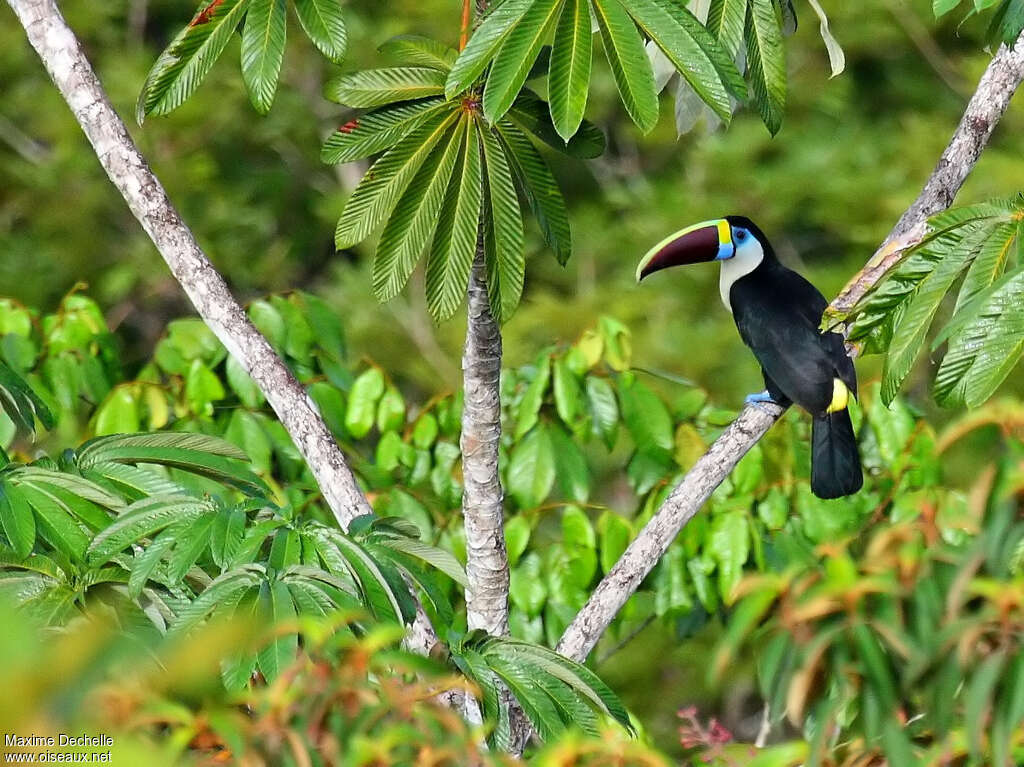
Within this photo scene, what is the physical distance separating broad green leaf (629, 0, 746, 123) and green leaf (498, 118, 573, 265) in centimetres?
39

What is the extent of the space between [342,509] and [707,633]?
233 inches

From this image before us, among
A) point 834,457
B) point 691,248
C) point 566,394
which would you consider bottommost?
point 834,457

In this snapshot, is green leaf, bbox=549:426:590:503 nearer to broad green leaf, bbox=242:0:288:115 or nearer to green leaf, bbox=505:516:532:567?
green leaf, bbox=505:516:532:567

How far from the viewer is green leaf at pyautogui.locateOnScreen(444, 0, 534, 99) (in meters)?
2.03

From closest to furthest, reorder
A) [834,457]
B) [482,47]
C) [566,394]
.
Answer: [482,47] < [566,394] < [834,457]

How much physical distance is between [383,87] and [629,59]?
50 centimetres

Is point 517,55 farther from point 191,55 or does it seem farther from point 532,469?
point 532,469

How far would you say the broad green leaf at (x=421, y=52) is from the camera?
2.46m

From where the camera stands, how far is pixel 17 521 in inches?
75.9

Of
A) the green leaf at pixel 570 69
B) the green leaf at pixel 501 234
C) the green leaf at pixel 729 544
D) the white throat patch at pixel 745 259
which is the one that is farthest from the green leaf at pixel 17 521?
the white throat patch at pixel 745 259

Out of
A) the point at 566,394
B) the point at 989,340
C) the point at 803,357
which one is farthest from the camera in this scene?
the point at 803,357

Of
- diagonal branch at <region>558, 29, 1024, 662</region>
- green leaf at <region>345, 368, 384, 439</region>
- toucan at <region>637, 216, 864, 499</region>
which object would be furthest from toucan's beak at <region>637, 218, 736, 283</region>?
diagonal branch at <region>558, 29, 1024, 662</region>

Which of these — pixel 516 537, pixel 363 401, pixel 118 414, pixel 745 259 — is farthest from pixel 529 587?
pixel 745 259

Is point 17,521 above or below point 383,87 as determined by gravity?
below
